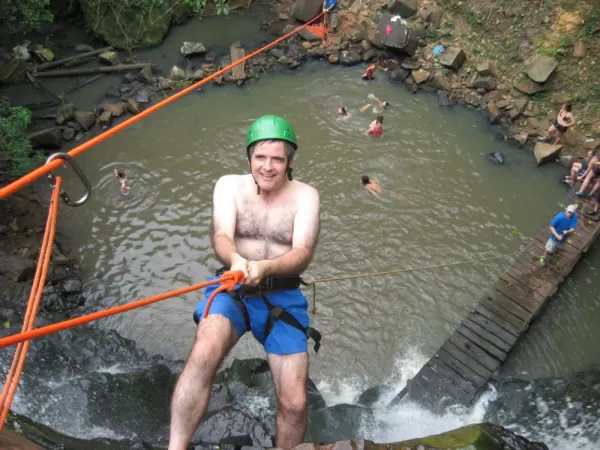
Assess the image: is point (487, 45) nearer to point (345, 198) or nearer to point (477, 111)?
point (477, 111)

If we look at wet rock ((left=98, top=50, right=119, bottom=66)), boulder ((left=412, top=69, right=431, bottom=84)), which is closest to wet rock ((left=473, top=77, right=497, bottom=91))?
boulder ((left=412, top=69, right=431, bottom=84))

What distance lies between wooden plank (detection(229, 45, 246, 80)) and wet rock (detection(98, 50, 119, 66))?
3.52 meters

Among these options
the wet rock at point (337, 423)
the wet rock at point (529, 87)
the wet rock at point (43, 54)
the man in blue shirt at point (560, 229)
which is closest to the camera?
the wet rock at point (337, 423)

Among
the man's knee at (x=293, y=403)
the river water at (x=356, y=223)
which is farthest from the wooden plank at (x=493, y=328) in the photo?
the man's knee at (x=293, y=403)

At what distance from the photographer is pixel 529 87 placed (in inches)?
474

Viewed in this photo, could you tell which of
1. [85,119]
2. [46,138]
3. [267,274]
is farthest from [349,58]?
[267,274]

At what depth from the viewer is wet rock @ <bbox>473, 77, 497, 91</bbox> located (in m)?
12.4

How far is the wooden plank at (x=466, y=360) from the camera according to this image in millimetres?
6824

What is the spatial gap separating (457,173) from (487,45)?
16.4ft

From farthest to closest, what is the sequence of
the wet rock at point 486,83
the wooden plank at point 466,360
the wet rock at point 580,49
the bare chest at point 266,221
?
1. the wet rock at point 486,83
2. the wet rock at point 580,49
3. the wooden plank at point 466,360
4. the bare chest at point 266,221

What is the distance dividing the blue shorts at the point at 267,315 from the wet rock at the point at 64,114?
9.81 meters

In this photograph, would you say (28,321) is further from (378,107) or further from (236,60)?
(236,60)

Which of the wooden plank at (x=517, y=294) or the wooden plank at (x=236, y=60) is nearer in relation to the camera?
the wooden plank at (x=517, y=294)

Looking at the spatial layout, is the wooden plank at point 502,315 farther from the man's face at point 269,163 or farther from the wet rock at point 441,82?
the wet rock at point 441,82
